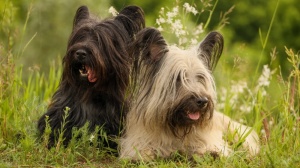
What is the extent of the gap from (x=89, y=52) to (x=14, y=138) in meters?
1.23

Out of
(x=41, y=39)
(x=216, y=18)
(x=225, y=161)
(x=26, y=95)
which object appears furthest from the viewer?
(x=216, y=18)

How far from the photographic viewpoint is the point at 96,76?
724 centimetres

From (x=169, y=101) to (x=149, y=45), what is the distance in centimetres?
55

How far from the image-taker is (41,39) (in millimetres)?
16250

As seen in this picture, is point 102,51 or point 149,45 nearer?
point 149,45

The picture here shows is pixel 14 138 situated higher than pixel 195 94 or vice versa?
pixel 195 94

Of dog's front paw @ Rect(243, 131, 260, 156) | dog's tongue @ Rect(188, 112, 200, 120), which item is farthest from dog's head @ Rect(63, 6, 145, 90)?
dog's front paw @ Rect(243, 131, 260, 156)

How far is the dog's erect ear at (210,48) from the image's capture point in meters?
7.35

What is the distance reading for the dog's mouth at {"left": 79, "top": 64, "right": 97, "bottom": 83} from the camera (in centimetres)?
721

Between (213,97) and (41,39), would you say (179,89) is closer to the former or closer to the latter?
(213,97)

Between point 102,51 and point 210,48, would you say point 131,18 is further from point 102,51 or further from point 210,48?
point 210,48

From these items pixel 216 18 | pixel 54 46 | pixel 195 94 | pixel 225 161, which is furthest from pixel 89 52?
pixel 216 18

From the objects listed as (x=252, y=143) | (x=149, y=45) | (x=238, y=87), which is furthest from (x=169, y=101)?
(x=238, y=87)

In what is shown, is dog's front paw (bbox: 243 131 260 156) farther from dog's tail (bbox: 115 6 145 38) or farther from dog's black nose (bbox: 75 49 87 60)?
dog's black nose (bbox: 75 49 87 60)
